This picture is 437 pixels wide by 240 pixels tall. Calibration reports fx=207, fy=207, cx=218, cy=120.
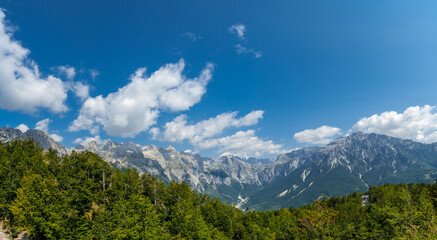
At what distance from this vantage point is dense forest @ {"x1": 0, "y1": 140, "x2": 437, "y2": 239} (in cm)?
5286

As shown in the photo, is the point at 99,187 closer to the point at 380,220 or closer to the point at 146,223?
the point at 146,223

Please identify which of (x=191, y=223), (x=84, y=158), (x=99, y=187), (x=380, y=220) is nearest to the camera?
(x=191, y=223)

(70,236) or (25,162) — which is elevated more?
(25,162)

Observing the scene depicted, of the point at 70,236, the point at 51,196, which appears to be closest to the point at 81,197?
the point at 51,196

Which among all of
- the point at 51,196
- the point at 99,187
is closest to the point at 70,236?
the point at 51,196

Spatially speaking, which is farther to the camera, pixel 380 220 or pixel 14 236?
pixel 380 220

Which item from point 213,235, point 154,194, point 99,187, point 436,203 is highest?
point 99,187

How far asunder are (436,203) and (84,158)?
172 meters

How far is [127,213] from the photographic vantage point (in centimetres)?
6350

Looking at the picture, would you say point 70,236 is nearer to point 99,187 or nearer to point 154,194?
point 99,187

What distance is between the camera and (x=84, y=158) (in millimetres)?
101562

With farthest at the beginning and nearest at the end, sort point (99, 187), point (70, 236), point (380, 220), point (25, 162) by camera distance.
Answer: point (99, 187), point (25, 162), point (380, 220), point (70, 236)

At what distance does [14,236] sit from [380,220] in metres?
117

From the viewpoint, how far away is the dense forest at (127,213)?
52859 millimetres
